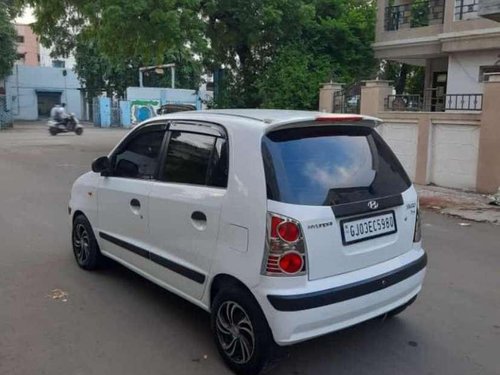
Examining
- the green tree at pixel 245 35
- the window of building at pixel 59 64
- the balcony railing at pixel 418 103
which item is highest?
the window of building at pixel 59 64

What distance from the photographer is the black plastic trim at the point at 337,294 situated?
9.71ft

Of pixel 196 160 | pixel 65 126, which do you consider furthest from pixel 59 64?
pixel 196 160

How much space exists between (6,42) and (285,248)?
3756 cm

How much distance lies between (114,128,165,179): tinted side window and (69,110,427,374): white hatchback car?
0.07 m

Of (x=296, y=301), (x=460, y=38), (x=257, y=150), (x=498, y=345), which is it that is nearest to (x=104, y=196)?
(x=257, y=150)

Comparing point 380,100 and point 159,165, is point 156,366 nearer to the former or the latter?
point 159,165

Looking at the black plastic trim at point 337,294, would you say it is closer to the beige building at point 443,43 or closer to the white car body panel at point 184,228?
the white car body panel at point 184,228

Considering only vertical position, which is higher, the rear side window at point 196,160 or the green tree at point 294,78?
the green tree at point 294,78

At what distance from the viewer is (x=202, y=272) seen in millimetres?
3520

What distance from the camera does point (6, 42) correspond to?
34969 mm

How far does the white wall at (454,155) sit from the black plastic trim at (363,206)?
7763mm

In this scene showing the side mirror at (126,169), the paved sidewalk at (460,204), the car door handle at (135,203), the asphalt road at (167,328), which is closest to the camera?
the asphalt road at (167,328)

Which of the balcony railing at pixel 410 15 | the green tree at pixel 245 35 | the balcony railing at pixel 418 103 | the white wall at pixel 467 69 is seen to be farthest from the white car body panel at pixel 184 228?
the balcony railing at pixel 410 15

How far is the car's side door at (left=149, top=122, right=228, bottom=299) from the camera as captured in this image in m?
3.45
